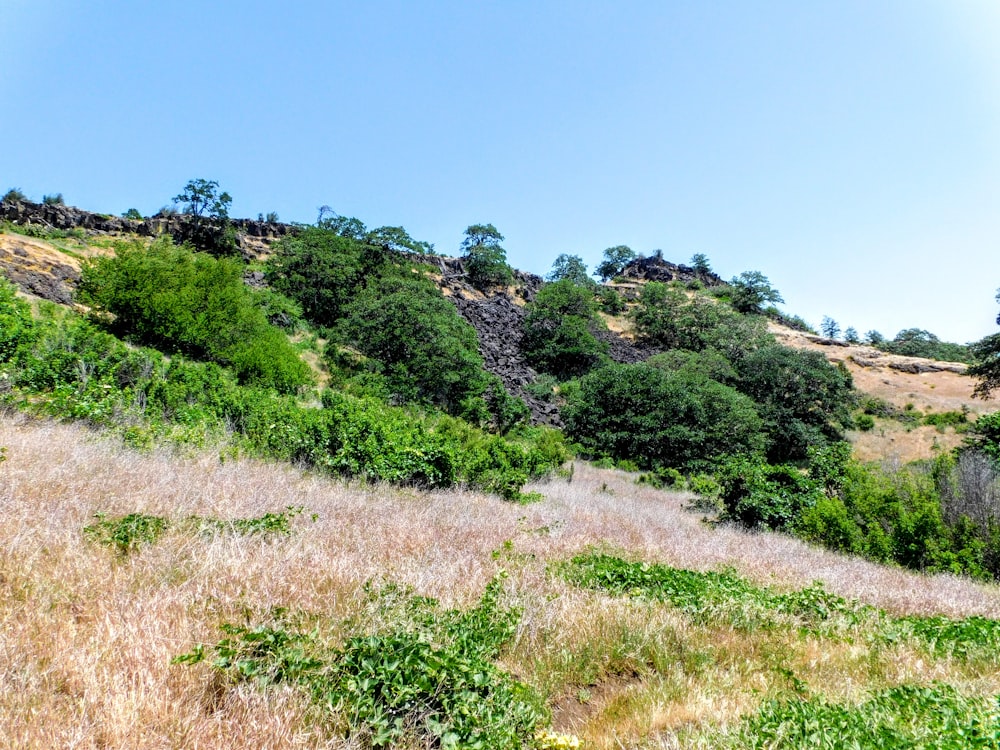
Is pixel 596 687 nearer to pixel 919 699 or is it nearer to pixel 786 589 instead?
pixel 919 699

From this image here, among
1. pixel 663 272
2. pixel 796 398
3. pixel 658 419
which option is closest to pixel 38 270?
pixel 658 419

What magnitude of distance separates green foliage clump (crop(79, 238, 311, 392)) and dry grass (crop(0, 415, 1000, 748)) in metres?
11.5

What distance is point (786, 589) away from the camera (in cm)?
522

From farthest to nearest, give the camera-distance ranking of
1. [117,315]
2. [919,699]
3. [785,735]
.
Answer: [117,315], [919,699], [785,735]

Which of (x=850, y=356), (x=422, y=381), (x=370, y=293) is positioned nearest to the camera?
(x=422, y=381)

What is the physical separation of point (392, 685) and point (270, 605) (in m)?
1.12

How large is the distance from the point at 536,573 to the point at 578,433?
24149 mm

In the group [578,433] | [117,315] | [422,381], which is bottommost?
[578,433]

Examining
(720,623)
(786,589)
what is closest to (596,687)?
(720,623)

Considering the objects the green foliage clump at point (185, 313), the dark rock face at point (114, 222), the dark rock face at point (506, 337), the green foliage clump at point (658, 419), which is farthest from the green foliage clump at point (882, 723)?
the dark rock face at point (114, 222)

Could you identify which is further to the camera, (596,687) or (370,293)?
(370,293)

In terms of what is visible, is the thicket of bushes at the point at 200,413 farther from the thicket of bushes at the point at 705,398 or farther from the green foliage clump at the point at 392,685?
the thicket of bushes at the point at 705,398

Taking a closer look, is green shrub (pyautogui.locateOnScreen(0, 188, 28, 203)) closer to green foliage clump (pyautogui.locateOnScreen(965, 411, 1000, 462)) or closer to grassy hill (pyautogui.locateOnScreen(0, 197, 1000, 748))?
grassy hill (pyautogui.locateOnScreen(0, 197, 1000, 748))

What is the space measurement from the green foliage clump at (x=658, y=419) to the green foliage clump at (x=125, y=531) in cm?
2357
